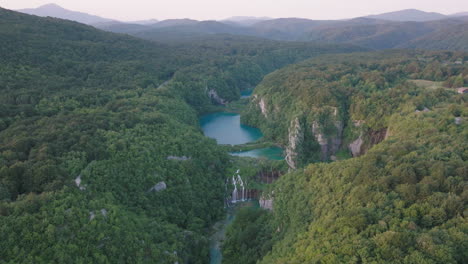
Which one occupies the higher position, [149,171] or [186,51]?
[186,51]

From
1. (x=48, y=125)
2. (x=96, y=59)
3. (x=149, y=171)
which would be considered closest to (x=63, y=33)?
(x=96, y=59)

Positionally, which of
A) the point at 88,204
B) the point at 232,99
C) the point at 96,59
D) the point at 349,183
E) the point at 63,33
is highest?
the point at 63,33

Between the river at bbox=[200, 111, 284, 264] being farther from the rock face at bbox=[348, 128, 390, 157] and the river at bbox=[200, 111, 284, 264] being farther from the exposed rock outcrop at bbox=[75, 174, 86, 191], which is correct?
the exposed rock outcrop at bbox=[75, 174, 86, 191]

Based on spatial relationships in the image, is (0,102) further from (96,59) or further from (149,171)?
(96,59)

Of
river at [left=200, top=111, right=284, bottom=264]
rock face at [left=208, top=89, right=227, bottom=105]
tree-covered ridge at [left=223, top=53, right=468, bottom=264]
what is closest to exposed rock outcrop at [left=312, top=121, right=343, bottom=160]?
river at [left=200, top=111, right=284, bottom=264]

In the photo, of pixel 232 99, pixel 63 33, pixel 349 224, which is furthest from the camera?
pixel 232 99

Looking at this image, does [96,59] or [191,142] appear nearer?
[191,142]

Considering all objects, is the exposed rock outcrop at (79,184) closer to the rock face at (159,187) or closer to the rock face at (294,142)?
the rock face at (159,187)

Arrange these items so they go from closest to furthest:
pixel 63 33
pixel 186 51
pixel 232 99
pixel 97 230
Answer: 1. pixel 97 230
2. pixel 63 33
3. pixel 232 99
4. pixel 186 51

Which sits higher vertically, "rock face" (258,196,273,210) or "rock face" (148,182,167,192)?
"rock face" (148,182,167,192)
